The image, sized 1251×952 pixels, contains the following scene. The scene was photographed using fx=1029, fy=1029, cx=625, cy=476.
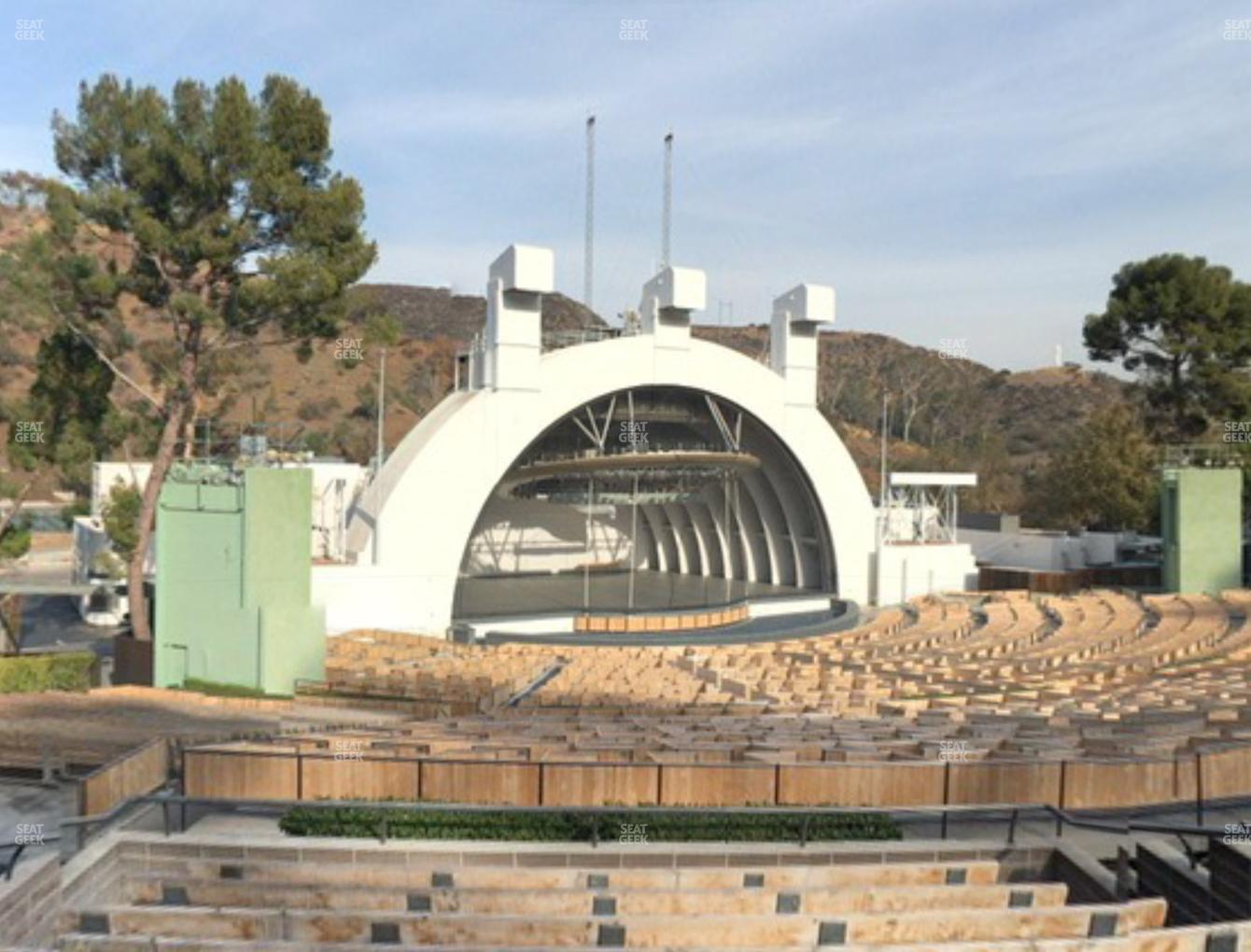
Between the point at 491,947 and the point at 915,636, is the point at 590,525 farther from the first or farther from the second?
the point at 491,947

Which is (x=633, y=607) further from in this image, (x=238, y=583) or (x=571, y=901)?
(x=571, y=901)

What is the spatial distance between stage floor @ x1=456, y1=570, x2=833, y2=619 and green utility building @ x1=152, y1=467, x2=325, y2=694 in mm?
9874

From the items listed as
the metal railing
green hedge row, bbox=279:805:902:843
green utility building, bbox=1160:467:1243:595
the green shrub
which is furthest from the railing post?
the green shrub

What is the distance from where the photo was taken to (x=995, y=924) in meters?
7.45

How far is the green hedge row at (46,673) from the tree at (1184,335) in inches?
1874

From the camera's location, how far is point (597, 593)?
40.2 metres

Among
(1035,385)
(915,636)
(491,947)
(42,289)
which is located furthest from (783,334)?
(1035,385)

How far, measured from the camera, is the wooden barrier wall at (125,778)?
10312 mm

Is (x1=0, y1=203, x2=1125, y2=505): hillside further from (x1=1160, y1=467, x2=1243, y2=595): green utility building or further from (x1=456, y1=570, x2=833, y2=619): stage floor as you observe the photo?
(x1=1160, y1=467, x2=1243, y2=595): green utility building

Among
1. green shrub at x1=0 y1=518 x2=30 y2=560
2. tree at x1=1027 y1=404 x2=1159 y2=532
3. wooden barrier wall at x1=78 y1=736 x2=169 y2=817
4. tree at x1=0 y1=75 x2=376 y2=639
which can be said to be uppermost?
tree at x1=0 y1=75 x2=376 y2=639

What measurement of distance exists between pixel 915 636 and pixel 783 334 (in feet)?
43.5

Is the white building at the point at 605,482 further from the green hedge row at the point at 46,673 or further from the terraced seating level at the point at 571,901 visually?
the terraced seating level at the point at 571,901

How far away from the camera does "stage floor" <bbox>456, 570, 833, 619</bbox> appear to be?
35125 mm

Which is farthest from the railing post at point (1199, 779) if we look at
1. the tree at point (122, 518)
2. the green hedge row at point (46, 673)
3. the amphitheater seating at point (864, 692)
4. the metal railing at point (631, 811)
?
the tree at point (122, 518)
